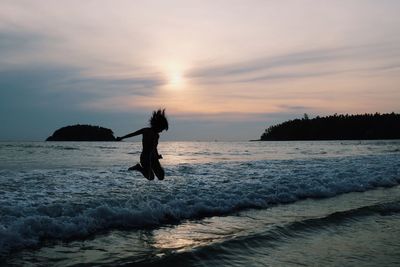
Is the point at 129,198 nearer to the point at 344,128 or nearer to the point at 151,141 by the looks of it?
the point at 151,141

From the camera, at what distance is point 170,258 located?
6055mm

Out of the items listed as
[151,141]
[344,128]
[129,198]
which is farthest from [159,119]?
[344,128]

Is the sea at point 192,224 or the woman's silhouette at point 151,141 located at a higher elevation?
the woman's silhouette at point 151,141

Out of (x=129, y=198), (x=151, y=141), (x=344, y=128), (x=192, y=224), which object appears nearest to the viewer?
(x=192, y=224)

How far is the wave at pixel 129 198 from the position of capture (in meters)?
7.56

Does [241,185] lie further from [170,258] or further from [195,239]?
[170,258]

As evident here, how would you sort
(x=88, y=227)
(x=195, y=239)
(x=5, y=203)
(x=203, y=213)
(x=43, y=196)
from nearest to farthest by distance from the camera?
(x=195, y=239) < (x=88, y=227) < (x=5, y=203) < (x=203, y=213) < (x=43, y=196)

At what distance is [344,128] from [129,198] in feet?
499

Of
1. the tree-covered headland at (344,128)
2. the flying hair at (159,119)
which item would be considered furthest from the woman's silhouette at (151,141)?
the tree-covered headland at (344,128)

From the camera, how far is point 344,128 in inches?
5989

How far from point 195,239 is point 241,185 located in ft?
22.4

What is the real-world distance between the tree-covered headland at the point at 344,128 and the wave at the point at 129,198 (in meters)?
135

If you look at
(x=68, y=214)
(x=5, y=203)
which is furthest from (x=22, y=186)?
(x=68, y=214)

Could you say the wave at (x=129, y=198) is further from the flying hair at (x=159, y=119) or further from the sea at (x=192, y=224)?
the flying hair at (x=159, y=119)
